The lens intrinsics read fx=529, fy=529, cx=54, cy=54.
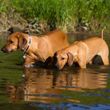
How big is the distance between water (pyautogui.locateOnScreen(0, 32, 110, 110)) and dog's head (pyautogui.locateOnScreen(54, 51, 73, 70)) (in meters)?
0.20

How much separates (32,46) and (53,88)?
168 inches

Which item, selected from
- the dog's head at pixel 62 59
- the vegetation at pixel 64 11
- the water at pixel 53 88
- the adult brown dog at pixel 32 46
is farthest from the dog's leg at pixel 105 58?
the vegetation at pixel 64 11

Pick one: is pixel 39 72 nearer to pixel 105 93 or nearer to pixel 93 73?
pixel 93 73

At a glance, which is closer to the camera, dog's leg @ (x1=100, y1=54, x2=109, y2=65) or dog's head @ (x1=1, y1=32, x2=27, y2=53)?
dog's head @ (x1=1, y1=32, x2=27, y2=53)

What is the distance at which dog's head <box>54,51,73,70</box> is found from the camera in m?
14.3

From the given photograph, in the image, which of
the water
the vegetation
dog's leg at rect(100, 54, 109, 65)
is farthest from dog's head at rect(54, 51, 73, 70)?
the vegetation

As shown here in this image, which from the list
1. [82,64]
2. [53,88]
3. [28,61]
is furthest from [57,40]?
[53,88]

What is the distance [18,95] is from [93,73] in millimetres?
4656

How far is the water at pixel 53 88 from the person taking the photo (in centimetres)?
899

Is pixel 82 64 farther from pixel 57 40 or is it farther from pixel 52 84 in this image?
pixel 52 84

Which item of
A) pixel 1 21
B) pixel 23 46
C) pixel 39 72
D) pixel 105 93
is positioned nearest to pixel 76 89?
pixel 105 93

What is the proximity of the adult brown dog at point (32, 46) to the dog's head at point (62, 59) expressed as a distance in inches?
34.9

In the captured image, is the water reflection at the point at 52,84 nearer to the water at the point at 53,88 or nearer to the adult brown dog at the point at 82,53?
the water at the point at 53,88

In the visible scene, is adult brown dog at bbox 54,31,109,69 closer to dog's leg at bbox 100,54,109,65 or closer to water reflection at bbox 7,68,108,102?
dog's leg at bbox 100,54,109,65
